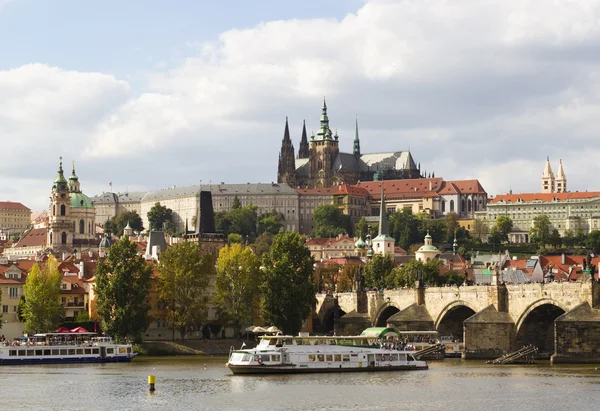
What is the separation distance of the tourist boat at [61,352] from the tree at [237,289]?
13.2 metres

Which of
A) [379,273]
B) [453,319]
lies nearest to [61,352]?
[453,319]

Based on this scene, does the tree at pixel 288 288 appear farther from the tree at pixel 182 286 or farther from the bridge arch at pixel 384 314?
the bridge arch at pixel 384 314

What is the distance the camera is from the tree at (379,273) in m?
137

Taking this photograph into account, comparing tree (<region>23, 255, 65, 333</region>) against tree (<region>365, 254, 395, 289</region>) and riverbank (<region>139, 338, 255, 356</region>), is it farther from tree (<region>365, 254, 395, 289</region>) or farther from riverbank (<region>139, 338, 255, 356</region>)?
tree (<region>365, 254, 395, 289</region>)

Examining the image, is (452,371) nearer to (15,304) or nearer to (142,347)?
(142,347)

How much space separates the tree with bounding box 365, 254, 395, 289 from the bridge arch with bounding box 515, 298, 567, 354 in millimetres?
46597

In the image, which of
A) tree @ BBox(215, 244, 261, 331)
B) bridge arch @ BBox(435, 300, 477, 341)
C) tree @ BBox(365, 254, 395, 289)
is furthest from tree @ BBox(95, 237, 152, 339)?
tree @ BBox(365, 254, 395, 289)

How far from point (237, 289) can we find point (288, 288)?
6.92 metres

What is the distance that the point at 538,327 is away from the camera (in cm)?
8775

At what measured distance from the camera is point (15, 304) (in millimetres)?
108625

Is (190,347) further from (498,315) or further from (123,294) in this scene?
(498,315)

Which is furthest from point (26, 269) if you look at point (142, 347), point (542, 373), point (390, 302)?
point (542, 373)

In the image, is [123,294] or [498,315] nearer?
[498,315]

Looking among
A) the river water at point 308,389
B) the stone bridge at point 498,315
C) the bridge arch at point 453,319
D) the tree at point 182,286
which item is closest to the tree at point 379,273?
the stone bridge at point 498,315
